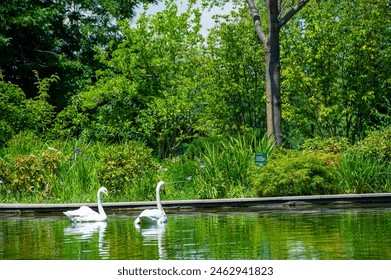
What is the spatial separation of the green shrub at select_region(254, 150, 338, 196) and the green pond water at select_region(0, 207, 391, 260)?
4.42 feet

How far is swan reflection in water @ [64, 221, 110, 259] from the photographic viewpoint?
1370 cm

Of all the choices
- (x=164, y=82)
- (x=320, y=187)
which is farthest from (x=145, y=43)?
(x=320, y=187)

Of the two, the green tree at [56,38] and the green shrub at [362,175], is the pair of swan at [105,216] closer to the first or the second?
the green shrub at [362,175]

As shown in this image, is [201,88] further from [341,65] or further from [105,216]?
[105,216]

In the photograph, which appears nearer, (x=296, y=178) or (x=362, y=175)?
(x=296, y=178)

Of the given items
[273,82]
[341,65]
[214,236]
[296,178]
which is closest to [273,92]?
[273,82]

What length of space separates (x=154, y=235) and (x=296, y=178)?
591cm

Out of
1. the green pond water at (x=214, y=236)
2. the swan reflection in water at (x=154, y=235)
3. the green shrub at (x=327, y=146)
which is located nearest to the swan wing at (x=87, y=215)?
the green pond water at (x=214, y=236)

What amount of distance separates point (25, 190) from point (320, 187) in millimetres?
7135

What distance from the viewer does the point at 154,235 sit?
49.4 ft

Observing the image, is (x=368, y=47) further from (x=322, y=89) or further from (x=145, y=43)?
(x=145, y=43)

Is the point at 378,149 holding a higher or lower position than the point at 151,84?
lower

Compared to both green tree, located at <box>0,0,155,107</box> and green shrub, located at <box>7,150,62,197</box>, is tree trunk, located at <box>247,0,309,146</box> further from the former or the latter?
green tree, located at <box>0,0,155,107</box>
